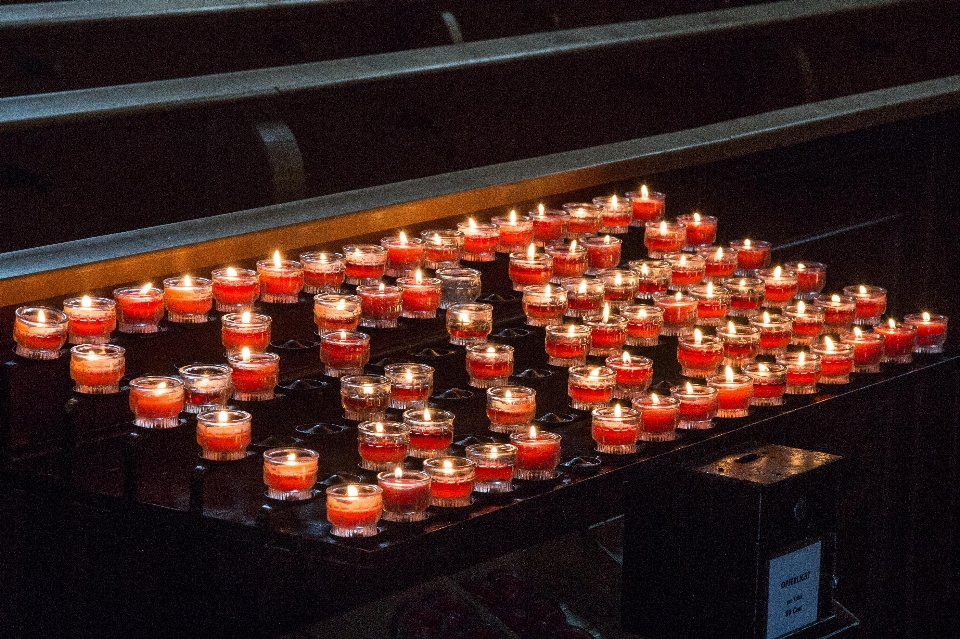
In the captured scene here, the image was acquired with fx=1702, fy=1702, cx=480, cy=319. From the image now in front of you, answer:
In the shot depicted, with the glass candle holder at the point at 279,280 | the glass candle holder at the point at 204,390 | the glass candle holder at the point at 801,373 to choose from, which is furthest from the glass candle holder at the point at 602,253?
the glass candle holder at the point at 204,390

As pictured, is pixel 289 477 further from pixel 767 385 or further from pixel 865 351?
pixel 865 351

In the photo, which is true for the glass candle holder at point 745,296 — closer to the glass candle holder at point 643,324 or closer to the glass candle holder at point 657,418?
the glass candle holder at point 643,324

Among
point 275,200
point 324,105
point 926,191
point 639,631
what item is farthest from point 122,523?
point 926,191

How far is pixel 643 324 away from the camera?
4715 mm

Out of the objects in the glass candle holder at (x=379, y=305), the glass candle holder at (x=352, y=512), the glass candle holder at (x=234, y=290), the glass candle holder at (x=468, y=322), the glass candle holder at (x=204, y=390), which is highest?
the glass candle holder at (x=234, y=290)

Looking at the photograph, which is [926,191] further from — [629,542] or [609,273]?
[629,542]

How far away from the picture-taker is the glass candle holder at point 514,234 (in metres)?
4.97

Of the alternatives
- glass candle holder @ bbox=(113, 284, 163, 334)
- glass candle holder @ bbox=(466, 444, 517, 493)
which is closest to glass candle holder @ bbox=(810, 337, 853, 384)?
glass candle holder @ bbox=(466, 444, 517, 493)

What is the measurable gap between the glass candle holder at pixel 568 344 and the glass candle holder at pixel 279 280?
27.3 inches

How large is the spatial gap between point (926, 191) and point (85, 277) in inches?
158

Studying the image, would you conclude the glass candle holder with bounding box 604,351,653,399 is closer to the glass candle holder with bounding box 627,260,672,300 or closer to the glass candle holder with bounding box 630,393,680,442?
the glass candle holder with bounding box 630,393,680,442

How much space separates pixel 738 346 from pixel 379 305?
1.05 m

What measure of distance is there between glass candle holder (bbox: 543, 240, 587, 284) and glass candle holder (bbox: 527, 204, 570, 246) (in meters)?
0.15

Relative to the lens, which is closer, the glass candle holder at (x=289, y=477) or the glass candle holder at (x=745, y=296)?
the glass candle holder at (x=289, y=477)
